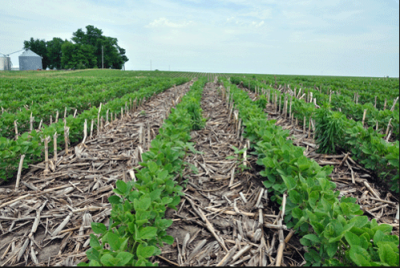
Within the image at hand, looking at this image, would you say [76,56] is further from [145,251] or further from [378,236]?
[378,236]

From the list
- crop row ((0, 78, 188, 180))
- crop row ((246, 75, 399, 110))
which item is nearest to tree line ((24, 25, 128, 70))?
crop row ((246, 75, 399, 110))

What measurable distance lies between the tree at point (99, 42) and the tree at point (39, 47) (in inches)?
379

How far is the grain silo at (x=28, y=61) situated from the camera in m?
67.5

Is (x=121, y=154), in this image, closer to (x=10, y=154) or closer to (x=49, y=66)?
(x=10, y=154)

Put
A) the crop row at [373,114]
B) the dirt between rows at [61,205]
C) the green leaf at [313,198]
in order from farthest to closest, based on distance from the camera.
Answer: the crop row at [373,114], the dirt between rows at [61,205], the green leaf at [313,198]

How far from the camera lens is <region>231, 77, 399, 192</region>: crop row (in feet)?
13.7

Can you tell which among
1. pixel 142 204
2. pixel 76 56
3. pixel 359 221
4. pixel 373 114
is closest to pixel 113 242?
pixel 142 204

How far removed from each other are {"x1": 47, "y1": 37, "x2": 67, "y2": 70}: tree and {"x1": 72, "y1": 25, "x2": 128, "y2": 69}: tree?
5019 millimetres

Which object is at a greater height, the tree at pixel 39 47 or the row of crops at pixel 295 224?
the tree at pixel 39 47

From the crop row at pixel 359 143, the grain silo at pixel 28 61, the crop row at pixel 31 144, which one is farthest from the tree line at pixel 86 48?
the crop row at pixel 359 143

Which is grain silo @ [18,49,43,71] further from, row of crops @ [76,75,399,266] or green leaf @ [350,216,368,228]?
green leaf @ [350,216,368,228]

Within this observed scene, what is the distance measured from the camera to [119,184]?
2.76 meters

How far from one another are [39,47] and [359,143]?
94501 mm

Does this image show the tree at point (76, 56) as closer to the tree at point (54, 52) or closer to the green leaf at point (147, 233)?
the tree at point (54, 52)
